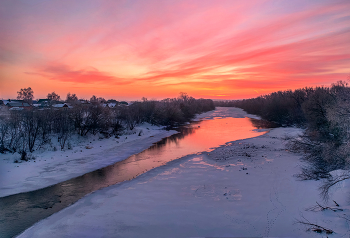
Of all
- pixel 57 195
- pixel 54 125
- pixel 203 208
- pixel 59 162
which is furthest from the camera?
pixel 54 125

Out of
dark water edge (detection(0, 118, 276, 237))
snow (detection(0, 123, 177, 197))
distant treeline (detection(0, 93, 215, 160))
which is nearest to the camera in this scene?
dark water edge (detection(0, 118, 276, 237))

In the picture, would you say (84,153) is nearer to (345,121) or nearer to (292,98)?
(345,121)

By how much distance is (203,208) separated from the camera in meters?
8.20

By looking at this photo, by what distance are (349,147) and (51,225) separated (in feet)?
35.7

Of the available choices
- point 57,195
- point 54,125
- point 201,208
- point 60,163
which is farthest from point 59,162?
point 201,208

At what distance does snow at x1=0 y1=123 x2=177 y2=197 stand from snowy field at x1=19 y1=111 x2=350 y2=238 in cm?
432

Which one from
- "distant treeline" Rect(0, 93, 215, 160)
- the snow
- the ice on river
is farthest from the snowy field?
"distant treeline" Rect(0, 93, 215, 160)

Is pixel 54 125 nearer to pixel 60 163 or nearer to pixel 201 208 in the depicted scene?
pixel 60 163

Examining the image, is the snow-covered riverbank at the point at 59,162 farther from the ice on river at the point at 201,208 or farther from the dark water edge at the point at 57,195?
the ice on river at the point at 201,208

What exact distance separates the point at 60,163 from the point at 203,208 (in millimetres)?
12150

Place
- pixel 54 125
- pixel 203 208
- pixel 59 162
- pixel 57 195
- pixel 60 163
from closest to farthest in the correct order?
pixel 203 208
pixel 57 195
pixel 60 163
pixel 59 162
pixel 54 125

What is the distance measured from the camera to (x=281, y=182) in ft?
34.3

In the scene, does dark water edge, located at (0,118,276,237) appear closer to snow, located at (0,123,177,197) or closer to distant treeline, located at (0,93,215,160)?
snow, located at (0,123,177,197)

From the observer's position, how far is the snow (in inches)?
459
